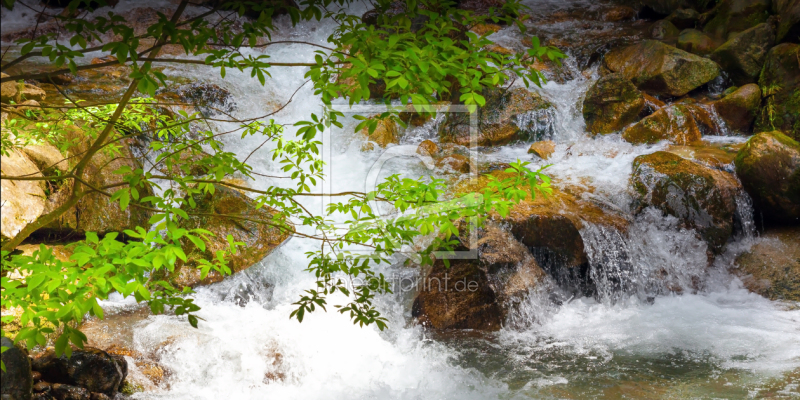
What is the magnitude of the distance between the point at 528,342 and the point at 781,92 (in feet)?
22.0

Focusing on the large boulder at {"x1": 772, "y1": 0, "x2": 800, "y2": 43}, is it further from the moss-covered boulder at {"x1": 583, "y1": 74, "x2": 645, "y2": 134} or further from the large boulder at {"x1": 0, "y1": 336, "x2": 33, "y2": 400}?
the large boulder at {"x1": 0, "y1": 336, "x2": 33, "y2": 400}

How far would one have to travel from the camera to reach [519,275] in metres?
5.32

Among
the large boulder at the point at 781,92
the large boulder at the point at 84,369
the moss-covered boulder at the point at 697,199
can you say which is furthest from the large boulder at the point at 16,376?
the large boulder at the point at 781,92

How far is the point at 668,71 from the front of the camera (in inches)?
Answer: 360

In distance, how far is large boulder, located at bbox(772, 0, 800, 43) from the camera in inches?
350

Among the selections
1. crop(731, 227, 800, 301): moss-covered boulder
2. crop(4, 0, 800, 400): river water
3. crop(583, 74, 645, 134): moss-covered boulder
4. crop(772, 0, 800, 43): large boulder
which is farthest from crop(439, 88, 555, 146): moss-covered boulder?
crop(772, 0, 800, 43): large boulder

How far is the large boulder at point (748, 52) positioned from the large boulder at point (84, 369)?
10308 millimetres

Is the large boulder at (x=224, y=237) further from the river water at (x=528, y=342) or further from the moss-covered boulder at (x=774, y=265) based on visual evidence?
the moss-covered boulder at (x=774, y=265)

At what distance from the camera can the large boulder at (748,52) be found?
913 centimetres

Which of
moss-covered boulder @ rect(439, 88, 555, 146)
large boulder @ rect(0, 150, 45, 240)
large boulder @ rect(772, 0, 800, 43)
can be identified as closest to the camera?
large boulder @ rect(0, 150, 45, 240)

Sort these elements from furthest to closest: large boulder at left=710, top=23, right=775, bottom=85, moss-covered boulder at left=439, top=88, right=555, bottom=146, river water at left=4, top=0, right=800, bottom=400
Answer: large boulder at left=710, top=23, right=775, bottom=85, moss-covered boulder at left=439, top=88, right=555, bottom=146, river water at left=4, top=0, right=800, bottom=400

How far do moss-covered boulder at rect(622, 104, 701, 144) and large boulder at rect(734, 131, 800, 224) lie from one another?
140 cm

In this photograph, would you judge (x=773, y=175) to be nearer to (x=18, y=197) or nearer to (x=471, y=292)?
(x=471, y=292)

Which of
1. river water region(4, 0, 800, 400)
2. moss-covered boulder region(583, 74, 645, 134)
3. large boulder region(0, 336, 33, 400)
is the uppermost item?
moss-covered boulder region(583, 74, 645, 134)
